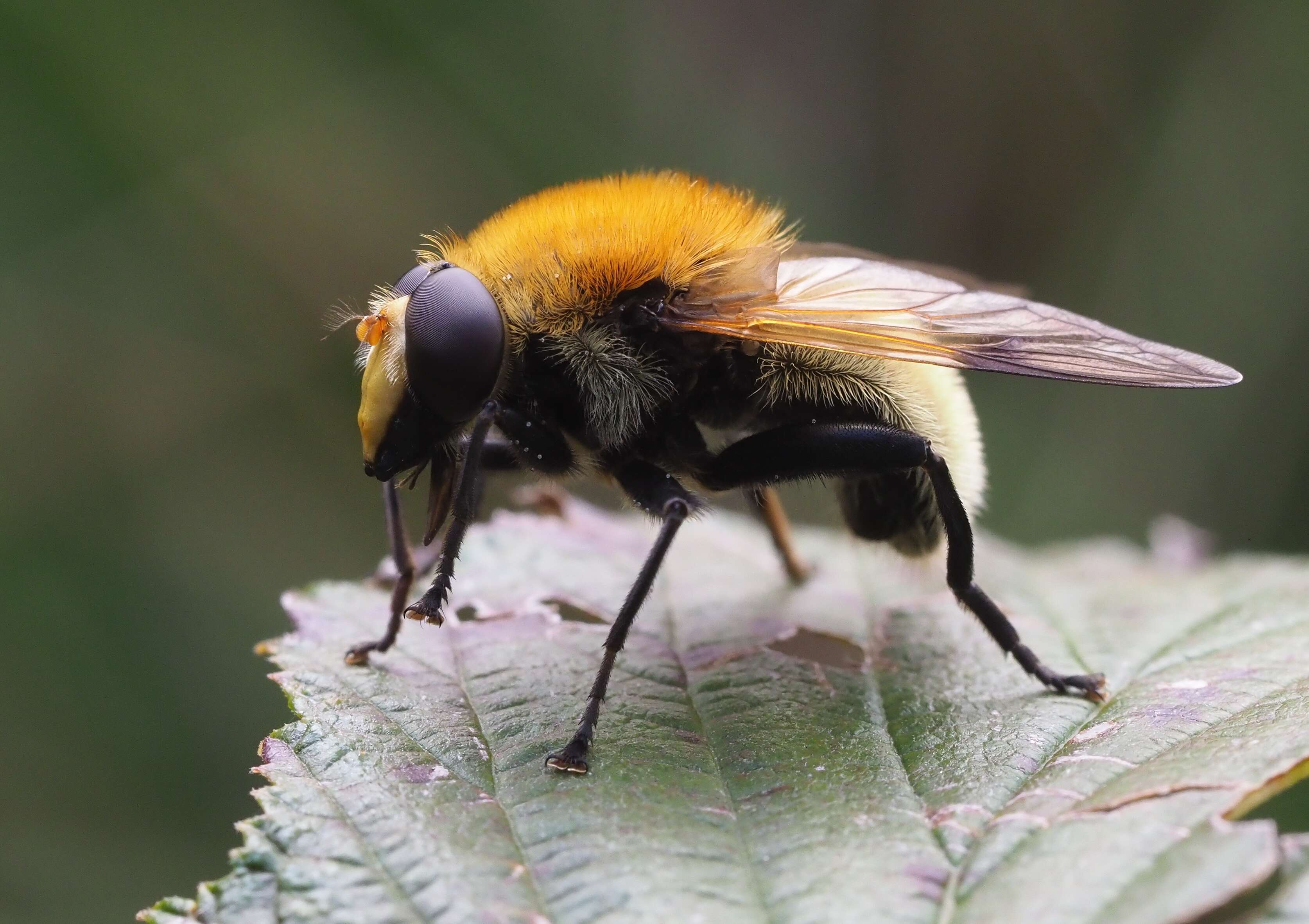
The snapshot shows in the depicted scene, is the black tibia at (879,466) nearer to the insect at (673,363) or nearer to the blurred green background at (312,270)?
the insect at (673,363)

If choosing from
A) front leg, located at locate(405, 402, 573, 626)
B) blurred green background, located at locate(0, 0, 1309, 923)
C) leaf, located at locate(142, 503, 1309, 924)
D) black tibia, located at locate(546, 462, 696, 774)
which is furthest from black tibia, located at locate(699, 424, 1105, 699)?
blurred green background, located at locate(0, 0, 1309, 923)

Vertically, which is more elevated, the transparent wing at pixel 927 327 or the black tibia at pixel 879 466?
the transparent wing at pixel 927 327

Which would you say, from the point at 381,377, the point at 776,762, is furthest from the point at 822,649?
the point at 381,377

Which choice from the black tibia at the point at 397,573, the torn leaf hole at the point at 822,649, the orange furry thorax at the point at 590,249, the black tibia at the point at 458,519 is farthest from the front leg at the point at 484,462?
the torn leaf hole at the point at 822,649

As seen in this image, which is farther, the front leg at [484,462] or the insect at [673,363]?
the insect at [673,363]

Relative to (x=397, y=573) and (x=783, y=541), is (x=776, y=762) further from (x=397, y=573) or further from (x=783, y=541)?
(x=783, y=541)

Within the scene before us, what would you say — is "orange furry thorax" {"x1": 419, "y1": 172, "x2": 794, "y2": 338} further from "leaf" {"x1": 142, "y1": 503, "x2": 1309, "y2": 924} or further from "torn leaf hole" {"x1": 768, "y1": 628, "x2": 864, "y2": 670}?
"torn leaf hole" {"x1": 768, "y1": 628, "x2": 864, "y2": 670}
